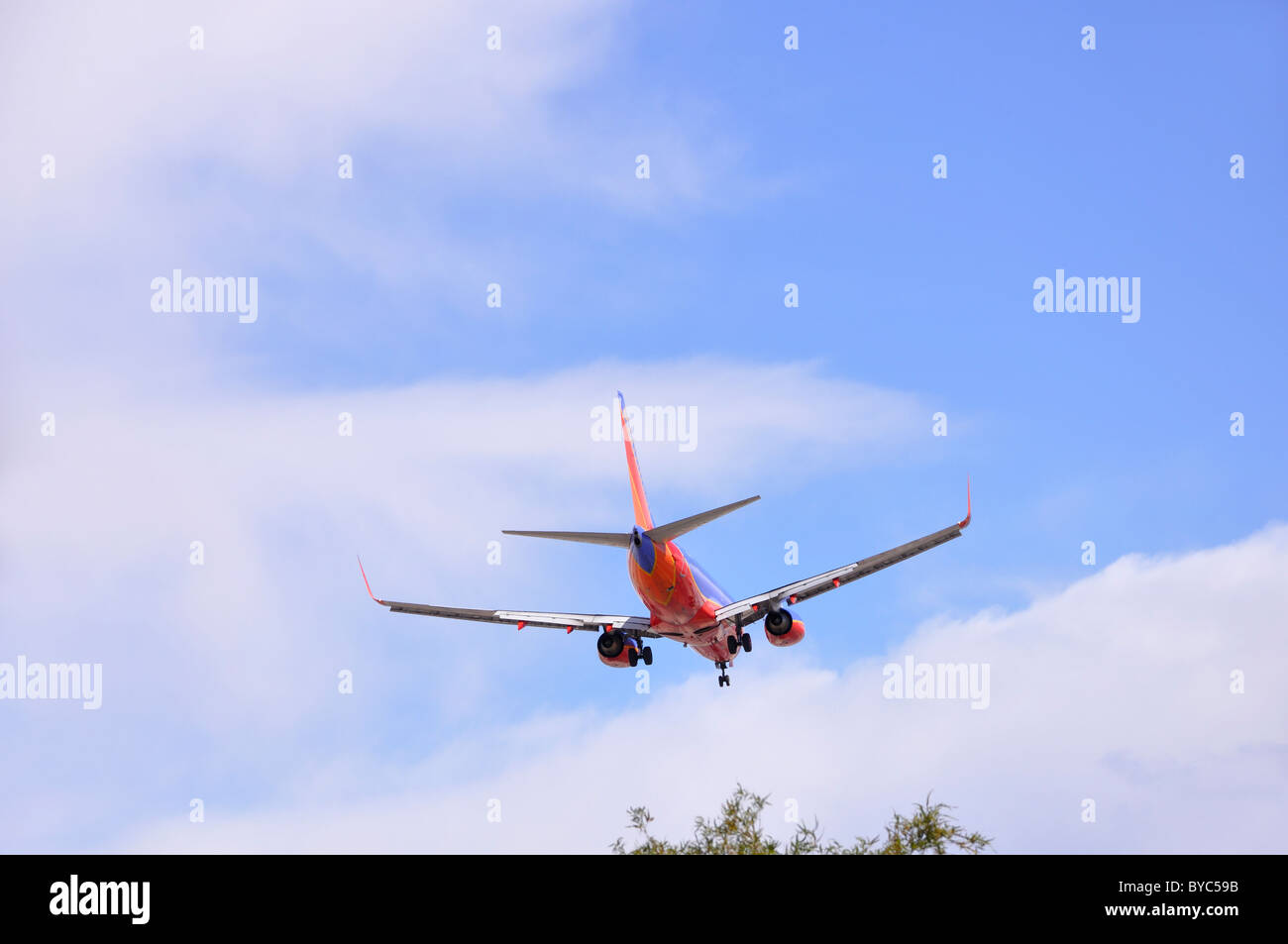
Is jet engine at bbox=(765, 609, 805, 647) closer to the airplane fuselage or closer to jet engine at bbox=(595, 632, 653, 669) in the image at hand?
the airplane fuselage

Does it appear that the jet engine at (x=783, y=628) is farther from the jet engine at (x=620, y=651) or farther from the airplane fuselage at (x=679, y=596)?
the jet engine at (x=620, y=651)

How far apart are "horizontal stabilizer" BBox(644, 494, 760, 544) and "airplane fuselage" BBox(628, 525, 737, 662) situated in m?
0.95

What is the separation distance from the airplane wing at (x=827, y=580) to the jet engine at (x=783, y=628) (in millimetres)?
507

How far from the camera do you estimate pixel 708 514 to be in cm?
5228

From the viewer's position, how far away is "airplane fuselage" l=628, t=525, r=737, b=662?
5709 centimetres

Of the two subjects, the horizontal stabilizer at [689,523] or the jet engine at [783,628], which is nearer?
the horizontal stabilizer at [689,523]

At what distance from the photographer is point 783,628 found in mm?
61781

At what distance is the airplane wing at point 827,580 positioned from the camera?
54.9 m

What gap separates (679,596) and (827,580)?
263 inches

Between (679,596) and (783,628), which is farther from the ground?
(679,596)
